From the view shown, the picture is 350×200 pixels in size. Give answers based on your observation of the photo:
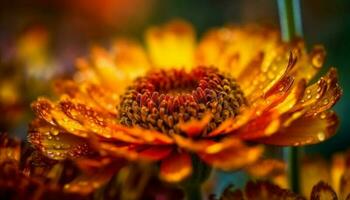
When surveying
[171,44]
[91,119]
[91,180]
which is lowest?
[91,180]

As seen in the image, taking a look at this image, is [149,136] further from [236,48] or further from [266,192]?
[236,48]

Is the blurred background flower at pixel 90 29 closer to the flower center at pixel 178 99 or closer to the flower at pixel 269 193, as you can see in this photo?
the flower center at pixel 178 99

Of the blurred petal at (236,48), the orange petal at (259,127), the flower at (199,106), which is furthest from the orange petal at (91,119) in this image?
the blurred petal at (236,48)

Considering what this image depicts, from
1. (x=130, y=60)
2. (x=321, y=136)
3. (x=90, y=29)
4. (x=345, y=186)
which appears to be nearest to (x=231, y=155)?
(x=321, y=136)

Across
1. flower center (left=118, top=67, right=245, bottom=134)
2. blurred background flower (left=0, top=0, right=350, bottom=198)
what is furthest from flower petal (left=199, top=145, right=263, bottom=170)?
blurred background flower (left=0, top=0, right=350, bottom=198)

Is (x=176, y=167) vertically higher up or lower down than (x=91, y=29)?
lower down

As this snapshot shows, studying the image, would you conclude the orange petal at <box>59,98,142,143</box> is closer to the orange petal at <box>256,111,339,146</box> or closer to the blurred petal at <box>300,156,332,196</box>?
the orange petal at <box>256,111,339,146</box>
